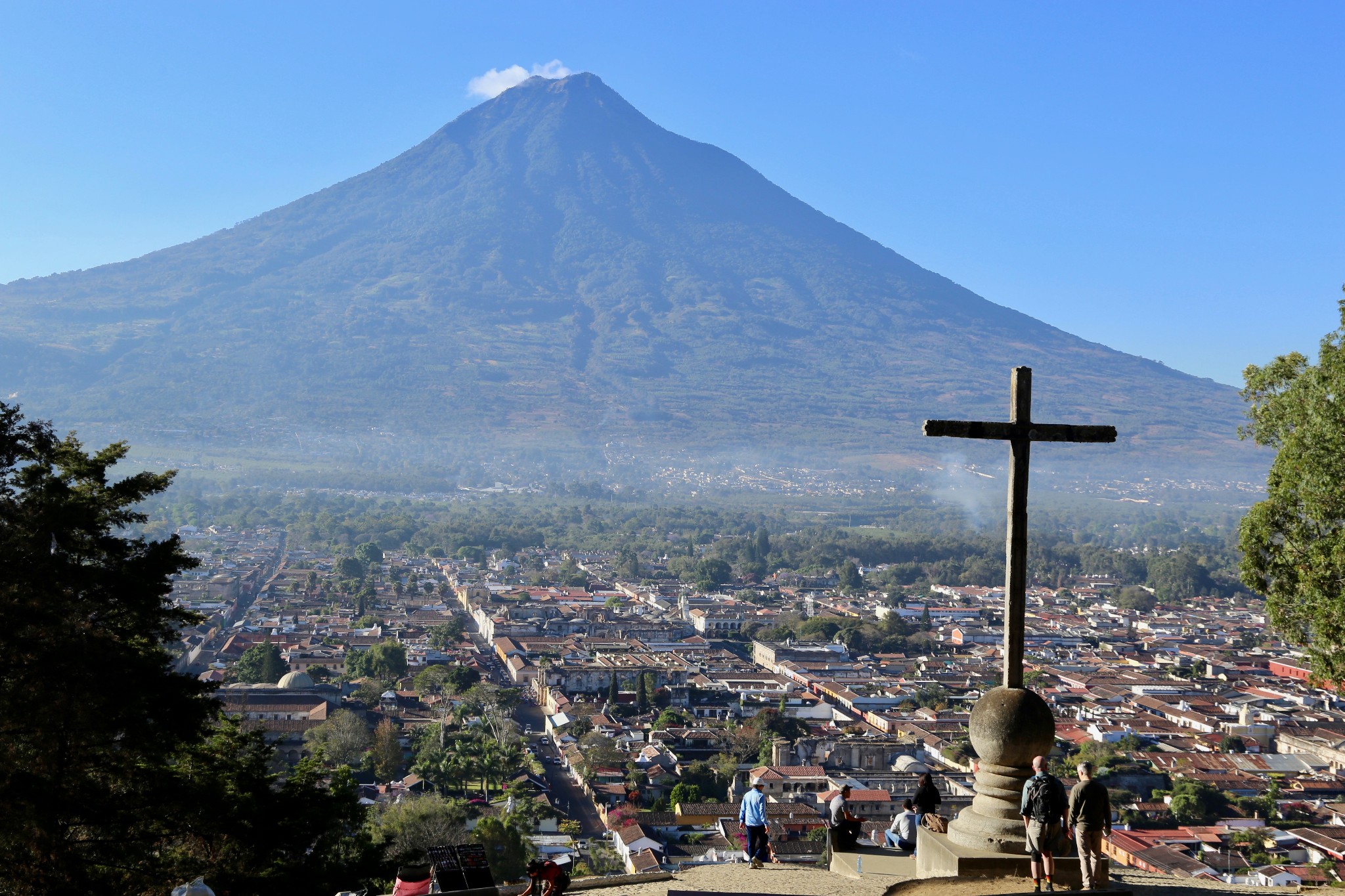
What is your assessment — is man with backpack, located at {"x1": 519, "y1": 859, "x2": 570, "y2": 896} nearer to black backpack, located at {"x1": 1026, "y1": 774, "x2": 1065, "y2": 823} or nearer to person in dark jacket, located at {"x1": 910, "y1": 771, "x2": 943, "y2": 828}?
person in dark jacket, located at {"x1": 910, "y1": 771, "x2": 943, "y2": 828}

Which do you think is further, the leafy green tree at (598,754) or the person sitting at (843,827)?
the leafy green tree at (598,754)

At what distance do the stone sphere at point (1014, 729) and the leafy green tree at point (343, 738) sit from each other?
79.8 feet

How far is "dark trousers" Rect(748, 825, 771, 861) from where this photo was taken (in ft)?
29.6

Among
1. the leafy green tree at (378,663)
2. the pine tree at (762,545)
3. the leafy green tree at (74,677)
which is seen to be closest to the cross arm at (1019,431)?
the leafy green tree at (74,677)

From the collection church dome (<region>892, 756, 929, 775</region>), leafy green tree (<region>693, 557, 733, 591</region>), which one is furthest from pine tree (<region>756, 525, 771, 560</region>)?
church dome (<region>892, 756, 929, 775</region>)

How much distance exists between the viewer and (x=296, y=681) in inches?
1558

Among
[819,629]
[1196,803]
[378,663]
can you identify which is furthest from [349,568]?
[1196,803]

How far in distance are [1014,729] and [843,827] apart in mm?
1971

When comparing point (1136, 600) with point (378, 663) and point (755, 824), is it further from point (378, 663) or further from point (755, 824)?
point (755, 824)

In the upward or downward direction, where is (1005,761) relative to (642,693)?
upward

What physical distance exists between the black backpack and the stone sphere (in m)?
0.57

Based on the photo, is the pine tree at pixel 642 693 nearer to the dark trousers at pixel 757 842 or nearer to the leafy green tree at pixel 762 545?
the dark trousers at pixel 757 842

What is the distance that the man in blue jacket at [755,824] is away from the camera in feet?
29.6

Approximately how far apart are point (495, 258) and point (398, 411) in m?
38.2
